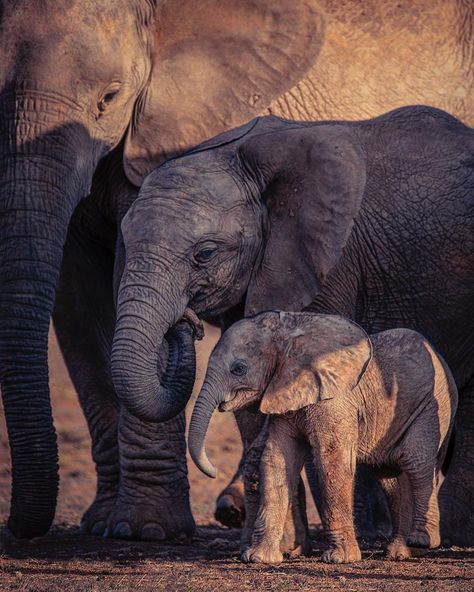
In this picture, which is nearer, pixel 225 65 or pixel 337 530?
pixel 337 530

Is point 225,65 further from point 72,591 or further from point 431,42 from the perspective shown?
point 72,591

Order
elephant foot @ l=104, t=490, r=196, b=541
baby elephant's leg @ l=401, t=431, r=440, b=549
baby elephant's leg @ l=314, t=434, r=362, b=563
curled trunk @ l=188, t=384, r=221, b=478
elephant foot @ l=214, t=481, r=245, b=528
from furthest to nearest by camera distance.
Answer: elephant foot @ l=214, t=481, r=245, b=528
elephant foot @ l=104, t=490, r=196, b=541
baby elephant's leg @ l=401, t=431, r=440, b=549
baby elephant's leg @ l=314, t=434, r=362, b=563
curled trunk @ l=188, t=384, r=221, b=478

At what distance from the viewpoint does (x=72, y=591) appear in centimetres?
571

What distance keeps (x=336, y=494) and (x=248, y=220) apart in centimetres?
119

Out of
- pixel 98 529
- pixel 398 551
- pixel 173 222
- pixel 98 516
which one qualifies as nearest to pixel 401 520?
pixel 398 551

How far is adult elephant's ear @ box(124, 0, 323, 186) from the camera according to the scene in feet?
25.9

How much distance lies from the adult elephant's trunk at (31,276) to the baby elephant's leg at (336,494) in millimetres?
1609

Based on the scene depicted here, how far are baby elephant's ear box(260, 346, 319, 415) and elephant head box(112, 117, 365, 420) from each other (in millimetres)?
398

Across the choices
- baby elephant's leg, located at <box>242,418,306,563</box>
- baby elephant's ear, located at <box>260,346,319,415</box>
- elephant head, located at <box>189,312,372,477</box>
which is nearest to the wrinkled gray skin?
elephant head, located at <box>189,312,372,477</box>

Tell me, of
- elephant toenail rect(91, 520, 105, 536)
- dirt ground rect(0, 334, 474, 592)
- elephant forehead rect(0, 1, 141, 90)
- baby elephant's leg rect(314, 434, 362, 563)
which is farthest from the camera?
elephant toenail rect(91, 520, 105, 536)

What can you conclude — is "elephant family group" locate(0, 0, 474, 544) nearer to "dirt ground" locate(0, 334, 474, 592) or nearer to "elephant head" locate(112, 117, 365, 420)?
"elephant head" locate(112, 117, 365, 420)

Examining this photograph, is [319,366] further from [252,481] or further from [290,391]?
[252,481]

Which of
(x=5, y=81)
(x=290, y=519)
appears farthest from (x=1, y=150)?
(x=290, y=519)

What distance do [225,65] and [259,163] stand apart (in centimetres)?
158
